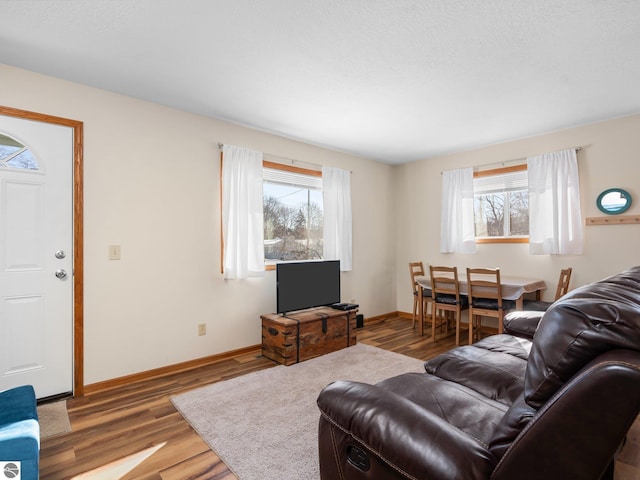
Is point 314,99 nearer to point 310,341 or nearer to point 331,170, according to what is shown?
point 331,170

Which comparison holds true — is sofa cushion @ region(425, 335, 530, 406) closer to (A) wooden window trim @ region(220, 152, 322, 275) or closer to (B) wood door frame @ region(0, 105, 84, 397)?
(A) wooden window trim @ region(220, 152, 322, 275)

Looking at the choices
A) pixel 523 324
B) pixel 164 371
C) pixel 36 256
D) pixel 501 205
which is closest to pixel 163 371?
pixel 164 371

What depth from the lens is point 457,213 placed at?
4.82m

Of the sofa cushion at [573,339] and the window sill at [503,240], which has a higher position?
the window sill at [503,240]

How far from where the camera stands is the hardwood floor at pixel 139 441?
182 centimetres

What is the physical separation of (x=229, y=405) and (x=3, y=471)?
135cm

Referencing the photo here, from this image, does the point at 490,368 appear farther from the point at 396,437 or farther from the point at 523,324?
the point at 396,437

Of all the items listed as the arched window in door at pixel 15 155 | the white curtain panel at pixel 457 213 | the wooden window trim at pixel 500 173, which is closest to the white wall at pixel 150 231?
the arched window in door at pixel 15 155

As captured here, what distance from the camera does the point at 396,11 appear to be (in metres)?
1.95

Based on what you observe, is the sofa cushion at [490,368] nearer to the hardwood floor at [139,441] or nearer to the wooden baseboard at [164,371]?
the hardwood floor at [139,441]

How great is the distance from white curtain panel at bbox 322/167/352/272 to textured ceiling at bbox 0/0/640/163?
112 centimetres

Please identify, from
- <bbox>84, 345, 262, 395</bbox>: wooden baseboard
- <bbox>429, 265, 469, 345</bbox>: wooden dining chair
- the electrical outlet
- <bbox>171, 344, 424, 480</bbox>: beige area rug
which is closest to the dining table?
<bbox>429, 265, 469, 345</bbox>: wooden dining chair

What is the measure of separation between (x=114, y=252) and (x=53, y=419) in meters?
1.30

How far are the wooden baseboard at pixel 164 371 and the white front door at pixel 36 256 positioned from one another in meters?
0.20
